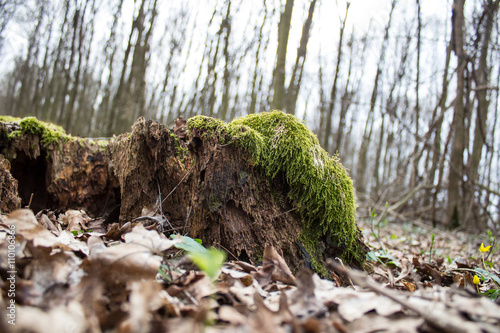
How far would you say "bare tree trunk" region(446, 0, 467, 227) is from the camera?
17.4 ft

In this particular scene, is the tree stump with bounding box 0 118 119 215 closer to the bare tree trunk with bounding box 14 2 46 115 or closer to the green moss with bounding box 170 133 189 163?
the green moss with bounding box 170 133 189 163

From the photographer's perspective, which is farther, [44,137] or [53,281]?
[44,137]

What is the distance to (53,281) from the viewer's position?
3.62 ft

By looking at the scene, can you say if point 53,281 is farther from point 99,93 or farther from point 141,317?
point 99,93

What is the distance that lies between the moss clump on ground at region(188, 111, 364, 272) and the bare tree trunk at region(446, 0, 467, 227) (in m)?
4.81

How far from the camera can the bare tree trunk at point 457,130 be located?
531 centimetres

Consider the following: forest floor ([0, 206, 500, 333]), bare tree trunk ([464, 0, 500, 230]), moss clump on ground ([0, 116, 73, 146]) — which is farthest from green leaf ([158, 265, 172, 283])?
bare tree trunk ([464, 0, 500, 230])

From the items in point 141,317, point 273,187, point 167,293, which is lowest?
point 167,293

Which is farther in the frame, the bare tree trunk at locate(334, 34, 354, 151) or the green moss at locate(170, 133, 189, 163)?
the bare tree trunk at locate(334, 34, 354, 151)

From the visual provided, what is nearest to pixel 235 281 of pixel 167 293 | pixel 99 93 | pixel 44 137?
pixel 167 293

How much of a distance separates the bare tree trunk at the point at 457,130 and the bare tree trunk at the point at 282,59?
3.17 m

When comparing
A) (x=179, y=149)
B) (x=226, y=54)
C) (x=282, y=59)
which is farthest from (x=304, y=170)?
(x=226, y=54)

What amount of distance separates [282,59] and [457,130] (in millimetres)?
5106

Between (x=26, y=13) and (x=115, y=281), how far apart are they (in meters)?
22.4
